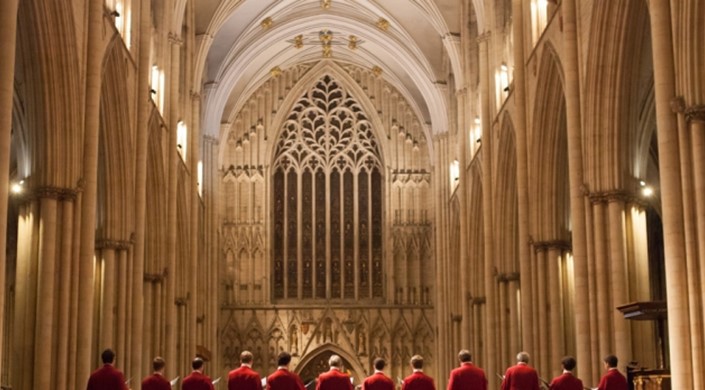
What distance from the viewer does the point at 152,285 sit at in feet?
105

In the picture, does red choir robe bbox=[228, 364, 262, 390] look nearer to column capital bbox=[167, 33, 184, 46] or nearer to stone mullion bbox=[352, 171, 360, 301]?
column capital bbox=[167, 33, 184, 46]

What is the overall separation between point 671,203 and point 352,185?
32029 millimetres

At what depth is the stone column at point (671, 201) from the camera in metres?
16.7

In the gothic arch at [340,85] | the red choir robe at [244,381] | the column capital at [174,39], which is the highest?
the gothic arch at [340,85]

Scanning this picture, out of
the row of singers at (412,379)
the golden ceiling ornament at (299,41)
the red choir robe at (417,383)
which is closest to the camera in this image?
the row of singers at (412,379)

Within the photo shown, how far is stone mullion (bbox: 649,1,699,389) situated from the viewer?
1666cm

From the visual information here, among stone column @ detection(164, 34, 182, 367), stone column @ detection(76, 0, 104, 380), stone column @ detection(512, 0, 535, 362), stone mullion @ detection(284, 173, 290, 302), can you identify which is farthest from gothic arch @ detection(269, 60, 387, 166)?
stone column @ detection(76, 0, 104, 380)

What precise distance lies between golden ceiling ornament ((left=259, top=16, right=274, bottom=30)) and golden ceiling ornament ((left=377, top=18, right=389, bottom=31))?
165 inches

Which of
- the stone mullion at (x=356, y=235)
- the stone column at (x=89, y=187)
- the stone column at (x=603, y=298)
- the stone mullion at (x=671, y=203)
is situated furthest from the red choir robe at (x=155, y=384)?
the stone mullion at (x=356, y=235)

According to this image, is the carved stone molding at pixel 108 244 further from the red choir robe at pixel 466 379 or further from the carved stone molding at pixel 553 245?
the red choir robe at pixel 466 379

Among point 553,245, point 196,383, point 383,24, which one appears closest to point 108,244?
point 553,245

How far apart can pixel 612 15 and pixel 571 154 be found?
2974 millimetres

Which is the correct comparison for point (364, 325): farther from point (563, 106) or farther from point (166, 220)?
point (563, 106)

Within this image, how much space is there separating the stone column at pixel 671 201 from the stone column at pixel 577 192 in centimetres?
537
